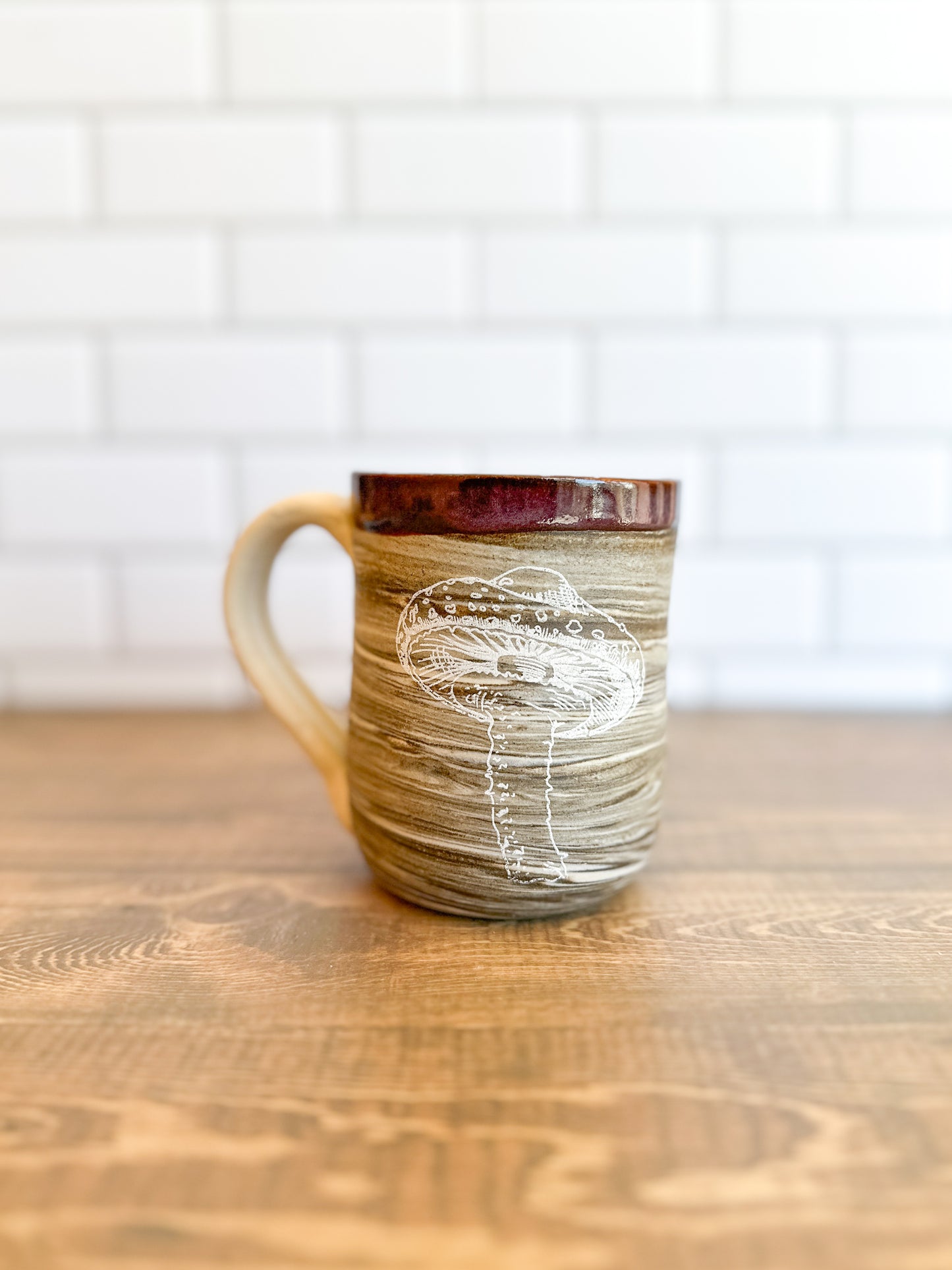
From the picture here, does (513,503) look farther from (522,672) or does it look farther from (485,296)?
(485,296)

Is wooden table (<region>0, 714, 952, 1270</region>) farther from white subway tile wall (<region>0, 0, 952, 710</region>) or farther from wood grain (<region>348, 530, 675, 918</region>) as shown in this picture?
white subway tile wall (<region>0, 0, 952, 710</region>)

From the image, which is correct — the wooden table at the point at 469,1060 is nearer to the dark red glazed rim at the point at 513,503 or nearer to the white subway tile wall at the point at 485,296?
the dark red glazed rim at the point at 513,503

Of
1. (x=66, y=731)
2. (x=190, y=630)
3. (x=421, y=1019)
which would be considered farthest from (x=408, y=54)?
(x=421, y=1019)

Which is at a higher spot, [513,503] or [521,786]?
[513,503]

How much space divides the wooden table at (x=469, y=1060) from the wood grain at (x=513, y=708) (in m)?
0.03

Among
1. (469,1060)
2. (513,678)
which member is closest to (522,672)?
(513,678)

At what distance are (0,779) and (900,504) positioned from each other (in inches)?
30.7

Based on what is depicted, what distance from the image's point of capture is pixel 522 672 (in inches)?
15.3

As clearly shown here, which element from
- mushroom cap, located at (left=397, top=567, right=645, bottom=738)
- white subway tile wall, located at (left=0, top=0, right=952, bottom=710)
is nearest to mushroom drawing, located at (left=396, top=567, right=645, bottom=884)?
mushroom cap, located at (left=397, top=567, right=645, bottom=738)

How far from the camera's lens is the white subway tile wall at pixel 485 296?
79cm

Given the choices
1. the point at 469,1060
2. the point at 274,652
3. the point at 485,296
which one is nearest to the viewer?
the point at 469,1060

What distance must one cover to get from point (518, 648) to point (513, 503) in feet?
0.20

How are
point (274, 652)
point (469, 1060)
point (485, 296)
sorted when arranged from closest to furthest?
1. point (469, 1060)
2. point (274, 652)
3. point (485, 296)

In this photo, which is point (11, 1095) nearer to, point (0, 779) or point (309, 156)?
point (0, 779)
